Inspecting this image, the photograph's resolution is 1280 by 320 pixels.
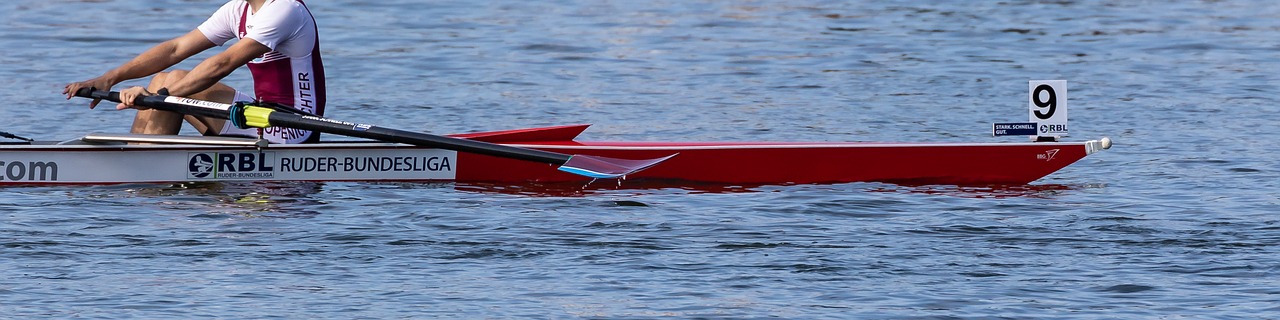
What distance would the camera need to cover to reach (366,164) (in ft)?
31.9

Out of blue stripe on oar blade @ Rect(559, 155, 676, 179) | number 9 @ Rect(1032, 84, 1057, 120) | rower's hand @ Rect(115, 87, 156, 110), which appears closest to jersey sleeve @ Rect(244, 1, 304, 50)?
rower's hand @ Rect(115, 87, 156, 110)

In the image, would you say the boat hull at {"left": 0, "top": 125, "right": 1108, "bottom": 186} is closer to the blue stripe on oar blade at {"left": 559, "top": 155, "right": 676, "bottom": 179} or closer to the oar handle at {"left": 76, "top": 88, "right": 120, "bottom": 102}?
the blue stripe on oar blade at {"left": 559, "top": 155, "right": 676, "bottom": 179}

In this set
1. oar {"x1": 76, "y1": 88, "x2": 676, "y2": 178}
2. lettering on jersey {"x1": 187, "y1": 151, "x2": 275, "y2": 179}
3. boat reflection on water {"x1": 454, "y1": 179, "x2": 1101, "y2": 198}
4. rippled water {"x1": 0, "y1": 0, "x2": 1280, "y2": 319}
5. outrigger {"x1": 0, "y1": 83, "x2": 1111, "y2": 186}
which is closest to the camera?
rippled water {"x1": 0, "y1": 0, "x2": 1280, "y2": 319}

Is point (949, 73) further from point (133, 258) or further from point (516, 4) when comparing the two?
point (133, 258)

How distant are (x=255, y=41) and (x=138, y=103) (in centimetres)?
62

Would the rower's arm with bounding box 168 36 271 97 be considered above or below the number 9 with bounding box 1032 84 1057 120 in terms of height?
above

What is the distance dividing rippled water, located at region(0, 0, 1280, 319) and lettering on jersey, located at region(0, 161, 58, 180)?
0.38 ft

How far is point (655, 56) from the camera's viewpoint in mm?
17688

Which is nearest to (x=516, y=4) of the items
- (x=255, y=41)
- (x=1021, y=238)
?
(x=255, y=41)

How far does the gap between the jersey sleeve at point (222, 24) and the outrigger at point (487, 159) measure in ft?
1.61

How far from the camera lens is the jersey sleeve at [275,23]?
9203 mm

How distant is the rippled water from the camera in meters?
7.03

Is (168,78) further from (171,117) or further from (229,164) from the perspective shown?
(229,164)

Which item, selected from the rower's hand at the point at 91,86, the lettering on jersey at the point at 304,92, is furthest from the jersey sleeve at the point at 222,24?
the rower's hand at the point at 91,86
